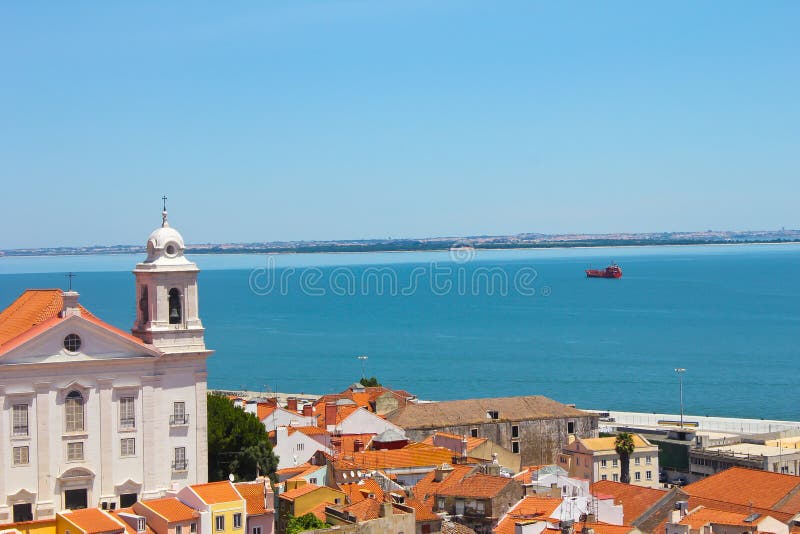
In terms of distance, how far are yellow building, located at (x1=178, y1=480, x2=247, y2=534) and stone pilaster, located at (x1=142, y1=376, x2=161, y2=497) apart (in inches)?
181

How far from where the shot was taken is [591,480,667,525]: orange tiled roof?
36.1m

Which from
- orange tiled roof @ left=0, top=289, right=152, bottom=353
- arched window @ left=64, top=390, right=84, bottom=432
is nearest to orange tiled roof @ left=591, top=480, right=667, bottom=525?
orange tiled roof @ left=0, top=289, right=152, bottom=353

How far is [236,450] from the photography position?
42.8m

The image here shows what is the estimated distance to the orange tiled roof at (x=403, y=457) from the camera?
43656 mm

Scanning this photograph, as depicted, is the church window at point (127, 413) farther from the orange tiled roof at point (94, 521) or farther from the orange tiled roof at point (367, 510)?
the orange tiled roof at point (367, 510)

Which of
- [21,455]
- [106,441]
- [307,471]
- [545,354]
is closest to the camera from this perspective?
[21,455]

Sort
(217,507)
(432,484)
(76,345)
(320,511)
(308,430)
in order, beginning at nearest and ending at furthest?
(217,507) < (320,511) < (76,345) < (432,484) < (308,430)

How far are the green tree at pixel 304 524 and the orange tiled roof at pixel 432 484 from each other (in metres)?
4.35

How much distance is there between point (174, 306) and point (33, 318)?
14.0ft

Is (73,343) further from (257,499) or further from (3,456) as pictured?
(257,499)

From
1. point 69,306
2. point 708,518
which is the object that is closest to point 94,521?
point 69,306

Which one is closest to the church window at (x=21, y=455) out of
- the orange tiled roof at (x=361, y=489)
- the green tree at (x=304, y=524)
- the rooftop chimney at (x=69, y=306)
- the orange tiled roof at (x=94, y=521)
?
the rooftop chimney at (x=69, y=306)

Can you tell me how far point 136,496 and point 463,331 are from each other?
13120 centimetres

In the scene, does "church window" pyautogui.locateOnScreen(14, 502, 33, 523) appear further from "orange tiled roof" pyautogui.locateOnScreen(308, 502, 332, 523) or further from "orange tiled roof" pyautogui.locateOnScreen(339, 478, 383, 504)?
"orange tiled roof" pyautogui.locateOnScreen(339, 478, 383, 504)
